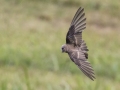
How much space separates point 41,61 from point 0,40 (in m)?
0.84

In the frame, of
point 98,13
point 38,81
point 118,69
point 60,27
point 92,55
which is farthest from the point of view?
point 98,13

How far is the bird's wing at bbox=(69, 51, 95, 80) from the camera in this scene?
22.4 inches

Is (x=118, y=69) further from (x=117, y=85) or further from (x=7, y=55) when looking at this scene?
(x=7, y=55)

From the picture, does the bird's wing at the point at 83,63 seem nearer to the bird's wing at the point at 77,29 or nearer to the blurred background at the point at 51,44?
the bird's wing at the point at 77,29

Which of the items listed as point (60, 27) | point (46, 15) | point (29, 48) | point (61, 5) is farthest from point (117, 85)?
point (61, 5)

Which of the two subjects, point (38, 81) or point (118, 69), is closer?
point (38, 81)

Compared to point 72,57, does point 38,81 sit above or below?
below

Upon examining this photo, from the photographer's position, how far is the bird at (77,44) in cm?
60

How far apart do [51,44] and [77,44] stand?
15.8 feet

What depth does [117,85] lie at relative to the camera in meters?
4.34

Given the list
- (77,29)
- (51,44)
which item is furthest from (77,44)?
(51,44)

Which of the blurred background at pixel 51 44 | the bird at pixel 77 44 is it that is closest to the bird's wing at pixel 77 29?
the bird at pixel 77 44

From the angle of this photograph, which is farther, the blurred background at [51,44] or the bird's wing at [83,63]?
the blurred background at [51,44]

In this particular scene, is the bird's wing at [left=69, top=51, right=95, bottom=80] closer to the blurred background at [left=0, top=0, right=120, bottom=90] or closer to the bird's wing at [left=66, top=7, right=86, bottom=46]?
the bird's wing at [left=66, top=7, right=86, bottom=46]
